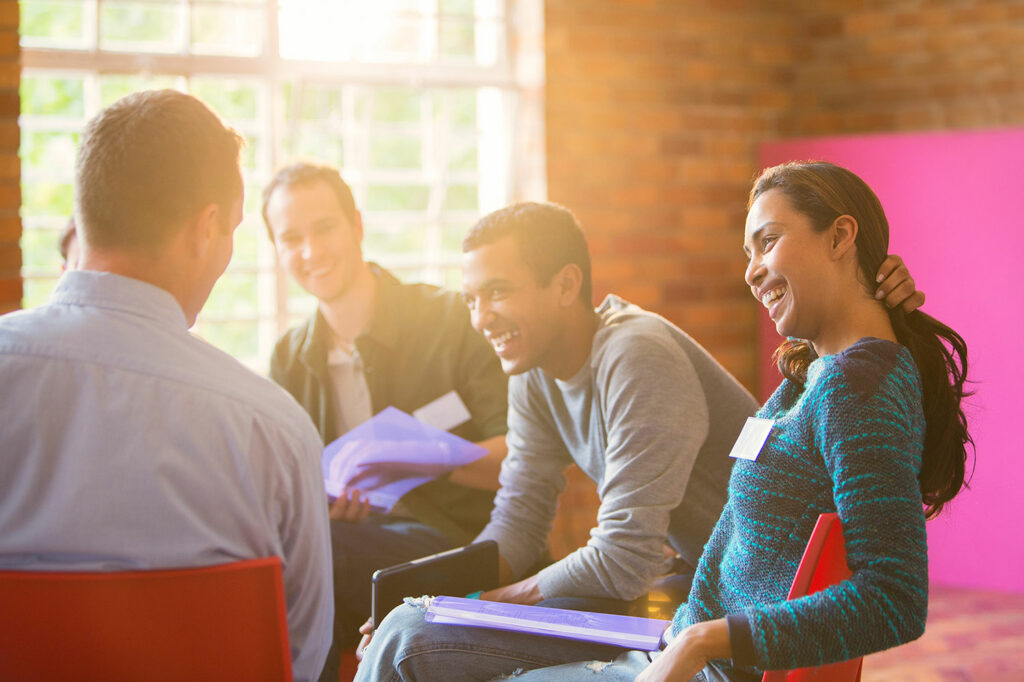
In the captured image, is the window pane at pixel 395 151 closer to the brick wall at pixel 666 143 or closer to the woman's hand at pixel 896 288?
the brick wall at pixel 666 143

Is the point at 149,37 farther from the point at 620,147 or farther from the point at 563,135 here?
the point at 620,147

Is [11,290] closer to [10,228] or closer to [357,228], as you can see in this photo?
[10,228]

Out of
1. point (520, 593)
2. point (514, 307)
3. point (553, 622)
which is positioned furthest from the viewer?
point (514, 307)

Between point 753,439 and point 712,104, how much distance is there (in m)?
2.88

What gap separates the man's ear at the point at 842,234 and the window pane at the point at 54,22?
283 centimetres

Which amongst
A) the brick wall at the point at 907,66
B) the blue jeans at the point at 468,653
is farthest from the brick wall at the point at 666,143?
the blue jeans at the point at 468,653

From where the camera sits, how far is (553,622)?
1462 millimetres

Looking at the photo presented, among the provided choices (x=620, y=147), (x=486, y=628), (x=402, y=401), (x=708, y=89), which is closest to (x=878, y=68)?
(x=708, y=89)

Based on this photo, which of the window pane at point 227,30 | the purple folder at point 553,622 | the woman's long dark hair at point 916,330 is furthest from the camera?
the window pane at point 227,30

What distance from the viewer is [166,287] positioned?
117 cm

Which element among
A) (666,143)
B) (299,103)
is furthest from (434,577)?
(666,143)

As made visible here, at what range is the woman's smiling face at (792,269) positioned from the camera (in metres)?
1.32

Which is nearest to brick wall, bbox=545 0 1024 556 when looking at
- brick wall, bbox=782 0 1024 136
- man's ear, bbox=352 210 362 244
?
→ brick wall, bbox=782 0 1024 136

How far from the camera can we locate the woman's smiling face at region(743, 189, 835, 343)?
1315mm
